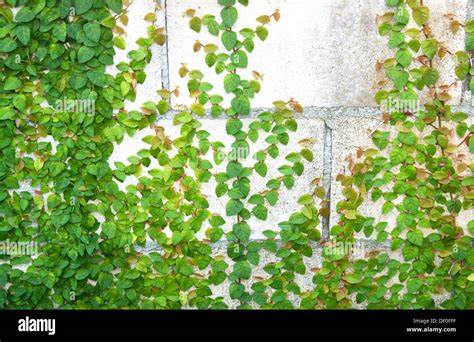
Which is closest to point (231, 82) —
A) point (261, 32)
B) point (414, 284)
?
point (261, 32)

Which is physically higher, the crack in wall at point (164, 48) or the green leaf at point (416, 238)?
the crack in wall at point (164, 48)

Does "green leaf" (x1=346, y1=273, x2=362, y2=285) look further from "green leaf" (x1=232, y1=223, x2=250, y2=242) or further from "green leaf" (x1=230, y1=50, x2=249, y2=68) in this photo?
"green leaf" (x1=230, y1=50, x2=249, y2=68)

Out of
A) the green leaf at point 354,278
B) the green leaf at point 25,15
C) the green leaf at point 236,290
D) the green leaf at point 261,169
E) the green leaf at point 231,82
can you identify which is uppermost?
the green leaf at point 25,15

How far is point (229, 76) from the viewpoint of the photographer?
234 cm

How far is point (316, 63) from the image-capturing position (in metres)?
2.36

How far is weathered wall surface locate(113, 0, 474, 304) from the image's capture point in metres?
2.31

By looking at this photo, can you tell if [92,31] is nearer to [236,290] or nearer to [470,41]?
[236,290]

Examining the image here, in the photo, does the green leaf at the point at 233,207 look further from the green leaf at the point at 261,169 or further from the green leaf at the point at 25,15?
the green leaf at the point at 25,15

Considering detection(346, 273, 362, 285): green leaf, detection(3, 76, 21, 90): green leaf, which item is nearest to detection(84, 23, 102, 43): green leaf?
detection(3, 76, 21, 90): green leaf

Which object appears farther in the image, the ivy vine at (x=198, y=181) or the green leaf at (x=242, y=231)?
the green leaf at (x=242, y=231)

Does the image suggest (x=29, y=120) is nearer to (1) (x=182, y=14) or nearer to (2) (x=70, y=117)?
(2) (x=70, y=117)

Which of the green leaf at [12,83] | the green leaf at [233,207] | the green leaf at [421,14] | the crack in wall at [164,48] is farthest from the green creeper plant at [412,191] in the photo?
the green leaf at [12,83]

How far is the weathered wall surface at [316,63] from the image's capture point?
2.31 meters

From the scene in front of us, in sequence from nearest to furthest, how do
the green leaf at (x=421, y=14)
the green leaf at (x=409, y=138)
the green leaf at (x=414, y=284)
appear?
the green leaf at (x=421, y=14) < the green leaf at (x=409, y=138) < the green leaf at (x=414, y=284)
